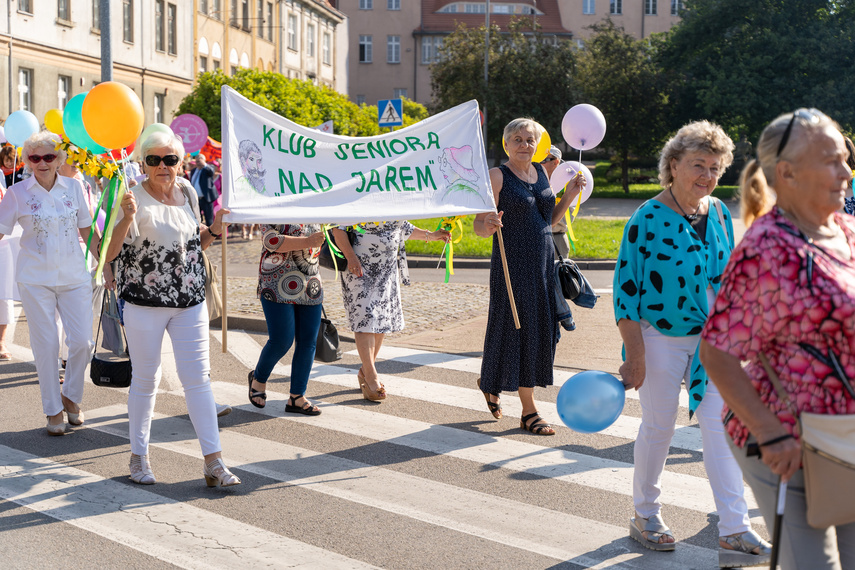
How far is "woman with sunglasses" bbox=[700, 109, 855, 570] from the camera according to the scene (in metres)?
2.58

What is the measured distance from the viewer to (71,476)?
217 inches

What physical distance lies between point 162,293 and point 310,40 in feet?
186

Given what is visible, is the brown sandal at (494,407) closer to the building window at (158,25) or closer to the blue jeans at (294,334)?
the blue jeans at (294,334)

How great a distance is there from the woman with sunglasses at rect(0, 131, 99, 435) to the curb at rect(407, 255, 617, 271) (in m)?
11.0

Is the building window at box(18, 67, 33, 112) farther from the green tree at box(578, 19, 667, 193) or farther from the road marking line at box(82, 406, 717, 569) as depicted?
the road marking line at box(82, 406, 717, 569)

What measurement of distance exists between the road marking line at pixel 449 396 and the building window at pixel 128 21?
30.9 m

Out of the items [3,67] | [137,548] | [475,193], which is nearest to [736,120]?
[3,67]

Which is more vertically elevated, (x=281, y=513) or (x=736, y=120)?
(x=736, y=120)

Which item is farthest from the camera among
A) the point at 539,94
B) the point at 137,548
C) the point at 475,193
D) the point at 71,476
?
the point at 539,94

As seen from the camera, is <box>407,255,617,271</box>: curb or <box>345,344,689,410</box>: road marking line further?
<box>407,255,617,271</box>: curb

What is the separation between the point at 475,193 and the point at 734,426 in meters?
3.85

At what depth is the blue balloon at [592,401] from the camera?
3830 mm

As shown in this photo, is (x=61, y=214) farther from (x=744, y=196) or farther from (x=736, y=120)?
(x=736, y=120)

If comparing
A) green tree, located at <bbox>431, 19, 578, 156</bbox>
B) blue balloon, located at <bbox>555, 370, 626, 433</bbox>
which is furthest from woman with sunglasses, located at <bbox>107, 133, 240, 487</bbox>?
green tree, located at <bbox>431, 19, 578, 156</bbox>
